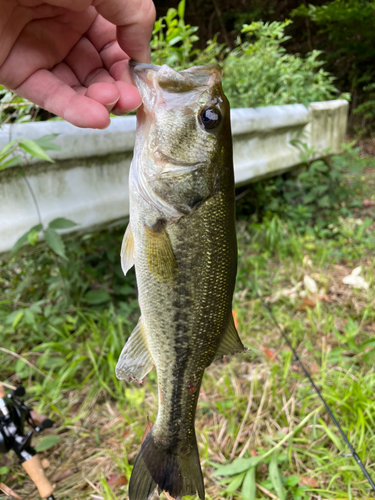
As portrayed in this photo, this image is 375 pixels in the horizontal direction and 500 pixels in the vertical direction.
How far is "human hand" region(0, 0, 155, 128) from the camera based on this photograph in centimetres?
119

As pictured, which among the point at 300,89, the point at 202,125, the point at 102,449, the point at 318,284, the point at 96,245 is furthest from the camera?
the point at 300,89

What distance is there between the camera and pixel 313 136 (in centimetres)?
468

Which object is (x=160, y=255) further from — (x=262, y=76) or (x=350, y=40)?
(x=350, y=40)

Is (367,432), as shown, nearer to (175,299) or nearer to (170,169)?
(175,299)

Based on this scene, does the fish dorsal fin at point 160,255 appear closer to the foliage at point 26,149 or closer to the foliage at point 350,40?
the foliage at point 26,149

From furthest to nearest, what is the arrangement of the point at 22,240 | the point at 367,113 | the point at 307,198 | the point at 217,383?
the point at 367,113 < the point at 307,198 < the point at 217,383 < the point at 22,240

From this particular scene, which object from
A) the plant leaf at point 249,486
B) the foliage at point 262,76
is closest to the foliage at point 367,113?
the foliage at point 262,76

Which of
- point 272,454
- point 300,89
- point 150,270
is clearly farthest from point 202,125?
point 300,89

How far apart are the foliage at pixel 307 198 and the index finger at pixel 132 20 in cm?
309

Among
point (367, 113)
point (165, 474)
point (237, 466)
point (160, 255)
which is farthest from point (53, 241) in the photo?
point (367, 113)

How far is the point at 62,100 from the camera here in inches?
51.8

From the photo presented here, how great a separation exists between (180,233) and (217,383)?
1.44 meters

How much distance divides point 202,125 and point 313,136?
4072mm

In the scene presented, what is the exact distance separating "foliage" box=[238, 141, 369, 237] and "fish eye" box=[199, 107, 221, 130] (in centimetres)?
303
